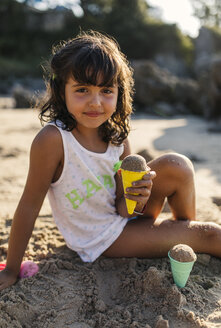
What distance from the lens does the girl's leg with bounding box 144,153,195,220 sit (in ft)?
6.86

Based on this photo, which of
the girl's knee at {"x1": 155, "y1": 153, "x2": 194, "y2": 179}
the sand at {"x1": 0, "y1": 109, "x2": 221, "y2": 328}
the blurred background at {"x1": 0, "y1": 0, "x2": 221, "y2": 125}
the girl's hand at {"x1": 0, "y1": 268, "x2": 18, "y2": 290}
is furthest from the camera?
the blurred background at {"x1": 0, "y1": 0, "x2": 221, "y2": 125}

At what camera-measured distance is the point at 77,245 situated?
210 cm

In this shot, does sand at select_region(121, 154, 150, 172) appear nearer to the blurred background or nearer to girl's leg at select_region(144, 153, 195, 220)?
girl's leg at select_region(144, 153, 195, 220)

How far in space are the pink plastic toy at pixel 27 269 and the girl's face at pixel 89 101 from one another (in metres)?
0.90

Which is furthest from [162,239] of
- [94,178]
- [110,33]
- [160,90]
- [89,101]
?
[110,33]

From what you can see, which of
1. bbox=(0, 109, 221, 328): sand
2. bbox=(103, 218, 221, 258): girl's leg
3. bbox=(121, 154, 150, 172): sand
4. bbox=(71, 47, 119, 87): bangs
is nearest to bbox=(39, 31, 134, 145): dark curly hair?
bbox=(71, 47, 119, 87): bangs

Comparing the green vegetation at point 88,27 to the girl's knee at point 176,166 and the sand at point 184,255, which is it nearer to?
the girl's knee at point 176,166

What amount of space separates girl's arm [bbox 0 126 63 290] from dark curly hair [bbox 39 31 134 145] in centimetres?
16

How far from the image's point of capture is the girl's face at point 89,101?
73.3 inches

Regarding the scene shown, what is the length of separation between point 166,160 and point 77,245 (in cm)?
77

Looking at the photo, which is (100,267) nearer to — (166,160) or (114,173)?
(114,173)

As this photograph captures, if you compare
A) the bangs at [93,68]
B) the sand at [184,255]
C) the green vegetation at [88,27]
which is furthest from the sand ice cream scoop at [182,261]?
the green vegetation at [88,27]

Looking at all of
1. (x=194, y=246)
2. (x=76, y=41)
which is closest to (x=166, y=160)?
(x=194, y=246)

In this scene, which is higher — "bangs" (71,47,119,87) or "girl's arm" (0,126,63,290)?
"bangs" (71,47,119,87)
